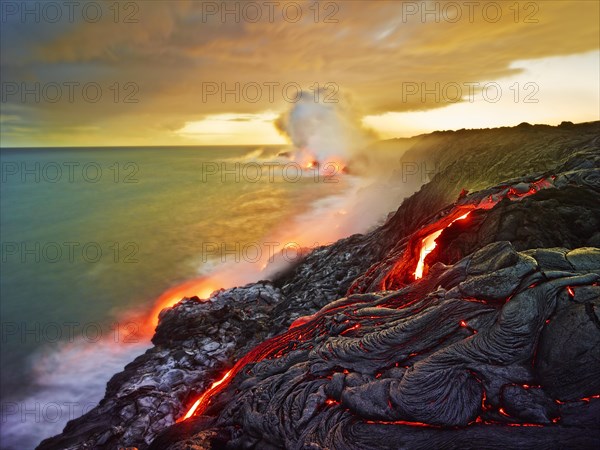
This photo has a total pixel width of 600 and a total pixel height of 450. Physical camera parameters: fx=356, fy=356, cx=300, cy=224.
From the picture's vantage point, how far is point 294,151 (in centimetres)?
9600

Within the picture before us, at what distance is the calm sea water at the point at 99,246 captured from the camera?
20.8m

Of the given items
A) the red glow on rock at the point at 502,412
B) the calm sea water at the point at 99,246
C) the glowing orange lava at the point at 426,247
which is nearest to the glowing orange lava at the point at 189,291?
the calm sea water at the point at 99,246

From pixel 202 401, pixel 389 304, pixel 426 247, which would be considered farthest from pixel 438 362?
pixel 202 401

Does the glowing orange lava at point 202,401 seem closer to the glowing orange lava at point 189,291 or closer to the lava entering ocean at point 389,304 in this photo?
the lava entering ocean at point 389,304

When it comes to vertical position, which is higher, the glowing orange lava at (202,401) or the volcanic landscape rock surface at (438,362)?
the volcanic landscape rock surface at (438,362)

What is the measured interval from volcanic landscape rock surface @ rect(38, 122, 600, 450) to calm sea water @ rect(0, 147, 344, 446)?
8.26 metres

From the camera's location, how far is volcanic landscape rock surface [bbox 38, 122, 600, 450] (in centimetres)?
630

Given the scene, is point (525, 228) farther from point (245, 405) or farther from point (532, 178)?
point (245, 405)

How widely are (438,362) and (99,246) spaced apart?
3745 centimetres

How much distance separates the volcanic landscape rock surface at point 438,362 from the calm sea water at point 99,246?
8264mm

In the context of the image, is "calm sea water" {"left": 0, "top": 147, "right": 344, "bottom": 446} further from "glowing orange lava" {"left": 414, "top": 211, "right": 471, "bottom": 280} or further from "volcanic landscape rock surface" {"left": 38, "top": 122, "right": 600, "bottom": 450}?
"glowing orange lava" {"left": 414, "top": 211, "right": 471, "bottom": 280}

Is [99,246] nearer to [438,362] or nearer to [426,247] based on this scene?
[426,247]

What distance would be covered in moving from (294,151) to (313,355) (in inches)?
3536

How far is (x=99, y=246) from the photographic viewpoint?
36.5 m
